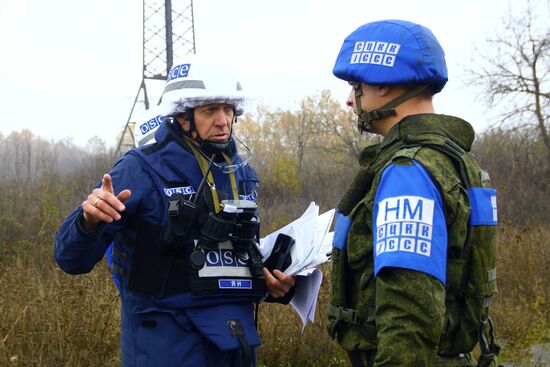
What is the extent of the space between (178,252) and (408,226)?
3.77ft

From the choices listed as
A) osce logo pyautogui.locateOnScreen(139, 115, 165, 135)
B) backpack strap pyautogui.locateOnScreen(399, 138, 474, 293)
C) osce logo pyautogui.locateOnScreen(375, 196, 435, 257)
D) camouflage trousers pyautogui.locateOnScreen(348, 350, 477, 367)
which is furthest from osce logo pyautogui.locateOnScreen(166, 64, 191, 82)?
camouflage trousers pyautogui.locateOnScreen(348, 350, 477, 367)

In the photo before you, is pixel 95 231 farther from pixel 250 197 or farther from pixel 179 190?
pixel 250 197

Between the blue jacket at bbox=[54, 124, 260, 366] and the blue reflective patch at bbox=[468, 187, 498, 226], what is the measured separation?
45.1 inches

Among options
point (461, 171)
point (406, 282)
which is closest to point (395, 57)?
point (461, 171)

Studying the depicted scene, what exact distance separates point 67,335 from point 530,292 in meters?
6.49

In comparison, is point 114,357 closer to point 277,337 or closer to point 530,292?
point 277,337

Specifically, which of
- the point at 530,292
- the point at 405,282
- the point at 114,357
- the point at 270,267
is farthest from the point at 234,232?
the point at 530,292

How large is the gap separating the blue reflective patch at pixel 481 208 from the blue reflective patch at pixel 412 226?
0.19 m

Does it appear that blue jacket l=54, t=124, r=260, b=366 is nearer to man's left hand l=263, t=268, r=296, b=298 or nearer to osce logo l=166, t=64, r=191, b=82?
man's left hand l=263, t=268, r=296, b=298

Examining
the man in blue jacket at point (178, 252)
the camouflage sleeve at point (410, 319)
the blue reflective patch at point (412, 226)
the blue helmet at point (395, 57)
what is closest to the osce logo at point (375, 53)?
the blue helmet at point (395, 57)

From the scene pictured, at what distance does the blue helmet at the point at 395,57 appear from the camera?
2.26 meters

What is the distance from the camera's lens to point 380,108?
2.36 m

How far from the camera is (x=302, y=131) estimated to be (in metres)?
34.5

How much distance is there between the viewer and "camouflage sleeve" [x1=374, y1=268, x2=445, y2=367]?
6.39 ft
